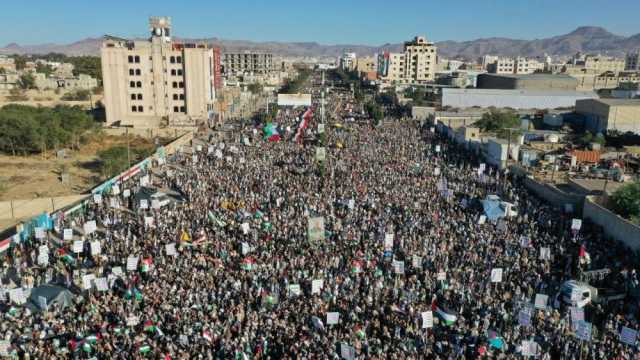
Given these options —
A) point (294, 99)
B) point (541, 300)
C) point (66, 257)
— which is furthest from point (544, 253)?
point (294, 99)

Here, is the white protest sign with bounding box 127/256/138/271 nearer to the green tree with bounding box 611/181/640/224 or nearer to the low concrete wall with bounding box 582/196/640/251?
the low concrete wall with bounding box 582/196/640/251

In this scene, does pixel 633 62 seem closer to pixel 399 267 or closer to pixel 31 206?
pixel 399 267

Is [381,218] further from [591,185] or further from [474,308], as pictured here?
[591,185]

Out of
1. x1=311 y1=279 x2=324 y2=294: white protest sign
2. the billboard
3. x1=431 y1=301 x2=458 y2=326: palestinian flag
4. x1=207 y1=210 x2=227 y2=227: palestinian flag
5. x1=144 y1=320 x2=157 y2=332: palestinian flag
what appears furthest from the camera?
the billboard

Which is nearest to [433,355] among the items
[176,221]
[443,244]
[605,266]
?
[443,244]

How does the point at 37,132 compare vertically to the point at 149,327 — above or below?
above

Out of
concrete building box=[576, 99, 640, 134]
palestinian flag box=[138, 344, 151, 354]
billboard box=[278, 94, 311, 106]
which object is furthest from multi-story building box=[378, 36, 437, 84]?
palestinian flag box=[138, 344, 151, 354]
